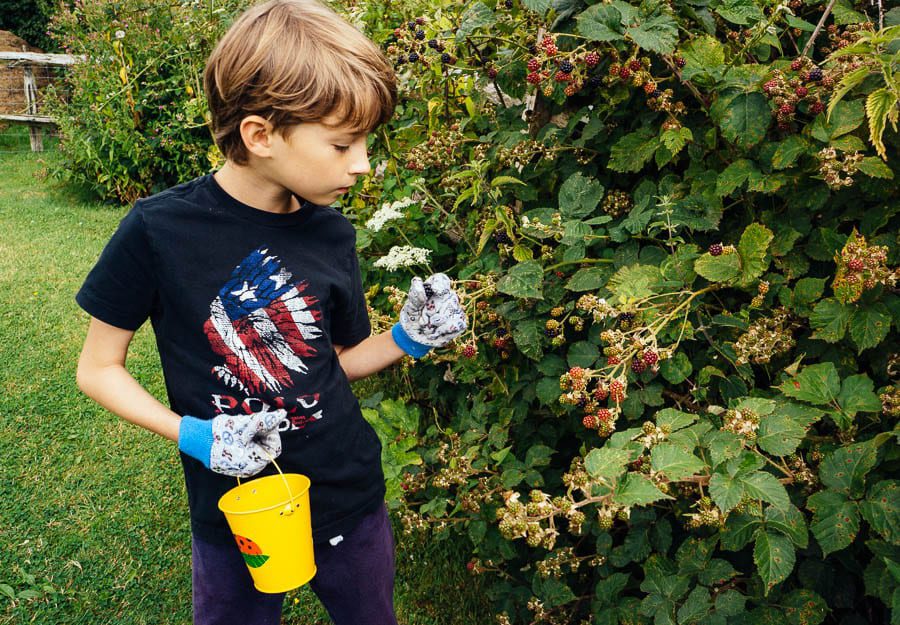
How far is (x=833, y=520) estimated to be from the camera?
1.30 m

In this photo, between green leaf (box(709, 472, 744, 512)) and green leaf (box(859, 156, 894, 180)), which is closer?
green leaf (box(709, 472, 744, 512))

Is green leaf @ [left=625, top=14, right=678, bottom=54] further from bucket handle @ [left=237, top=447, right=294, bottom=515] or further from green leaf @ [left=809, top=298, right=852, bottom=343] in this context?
bucket handle @ [left=237, top=447, right=294, bottom=515]

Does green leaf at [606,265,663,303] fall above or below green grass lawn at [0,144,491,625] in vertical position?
above

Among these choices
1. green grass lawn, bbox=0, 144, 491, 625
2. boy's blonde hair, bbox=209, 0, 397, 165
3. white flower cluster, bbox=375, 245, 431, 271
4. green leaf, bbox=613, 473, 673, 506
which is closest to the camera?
green leaf, bbox=613, 473, 673, 506

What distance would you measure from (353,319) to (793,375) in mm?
899

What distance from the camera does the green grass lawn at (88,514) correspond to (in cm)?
228

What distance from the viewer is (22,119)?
870 cm

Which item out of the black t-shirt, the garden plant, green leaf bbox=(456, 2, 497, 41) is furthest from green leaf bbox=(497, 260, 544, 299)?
green leaf bbox=(456, 2, 497, 41)

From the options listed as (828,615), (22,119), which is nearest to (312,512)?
(828,615)

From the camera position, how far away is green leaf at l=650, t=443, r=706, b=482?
1195mm

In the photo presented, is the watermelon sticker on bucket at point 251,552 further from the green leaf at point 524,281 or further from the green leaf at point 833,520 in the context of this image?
the green leaf at point 833,520

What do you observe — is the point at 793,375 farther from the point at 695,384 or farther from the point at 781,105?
the point at 781,105

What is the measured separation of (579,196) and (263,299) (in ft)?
2.53

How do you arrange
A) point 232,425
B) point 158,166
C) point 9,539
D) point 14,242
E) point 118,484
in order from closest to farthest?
point 232,425
point 9,539
point 118,484
point 14,242
point 158,166
